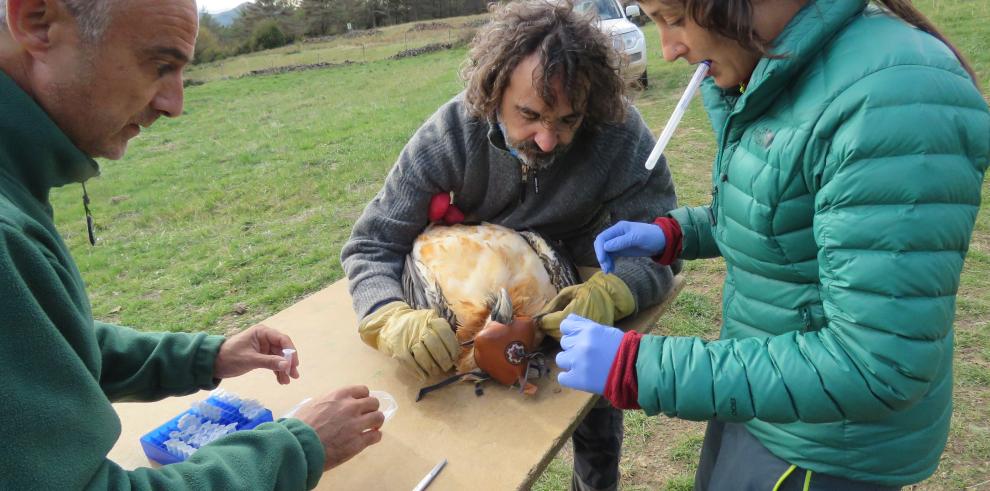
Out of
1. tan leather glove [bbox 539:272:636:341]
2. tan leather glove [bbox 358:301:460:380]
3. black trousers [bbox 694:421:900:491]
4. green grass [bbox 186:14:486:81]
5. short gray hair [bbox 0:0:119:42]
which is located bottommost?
green grass [bbox 186:14:486:81]

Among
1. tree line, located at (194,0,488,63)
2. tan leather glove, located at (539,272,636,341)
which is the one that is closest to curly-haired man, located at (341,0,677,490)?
tan leather glove, located at (539,272,636,341)

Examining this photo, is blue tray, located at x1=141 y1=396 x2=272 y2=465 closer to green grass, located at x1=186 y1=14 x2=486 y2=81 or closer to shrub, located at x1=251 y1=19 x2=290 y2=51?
green grass, located at x1=186 y1=14 x2=486 y2=81

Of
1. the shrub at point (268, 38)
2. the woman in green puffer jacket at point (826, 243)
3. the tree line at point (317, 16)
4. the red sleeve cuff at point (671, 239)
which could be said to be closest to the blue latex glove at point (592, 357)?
the woman in green puffer jacket at point (826, 243)

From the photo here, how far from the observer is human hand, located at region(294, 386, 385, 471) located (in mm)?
1228

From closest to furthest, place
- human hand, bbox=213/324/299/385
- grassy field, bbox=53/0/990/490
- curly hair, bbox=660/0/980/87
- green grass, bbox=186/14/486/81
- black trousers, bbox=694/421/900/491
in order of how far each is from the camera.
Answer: curly hair, bbox=660/0/980/87 < black trousers, bbox=694/421/900/491 < human hand, bbox=213/324/299/385 < grassy field, bbox=53/0/990/490 < green grass, bbox=186/14/486/81

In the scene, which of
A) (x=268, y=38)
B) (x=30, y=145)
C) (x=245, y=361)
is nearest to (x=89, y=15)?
(x=30, y=145)

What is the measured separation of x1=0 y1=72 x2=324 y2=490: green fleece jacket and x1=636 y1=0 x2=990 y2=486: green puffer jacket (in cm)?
65

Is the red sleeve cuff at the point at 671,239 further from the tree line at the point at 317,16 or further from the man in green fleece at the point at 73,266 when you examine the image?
the tree line at the point at 317,16

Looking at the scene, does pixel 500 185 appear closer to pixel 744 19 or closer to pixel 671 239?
pixel 671 239

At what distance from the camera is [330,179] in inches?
262

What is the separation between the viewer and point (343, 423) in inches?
49.4

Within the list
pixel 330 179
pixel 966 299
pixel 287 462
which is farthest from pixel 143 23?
pixel 330 179

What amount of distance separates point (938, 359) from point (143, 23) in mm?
1334

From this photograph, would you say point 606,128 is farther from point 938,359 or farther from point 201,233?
point 201,233
